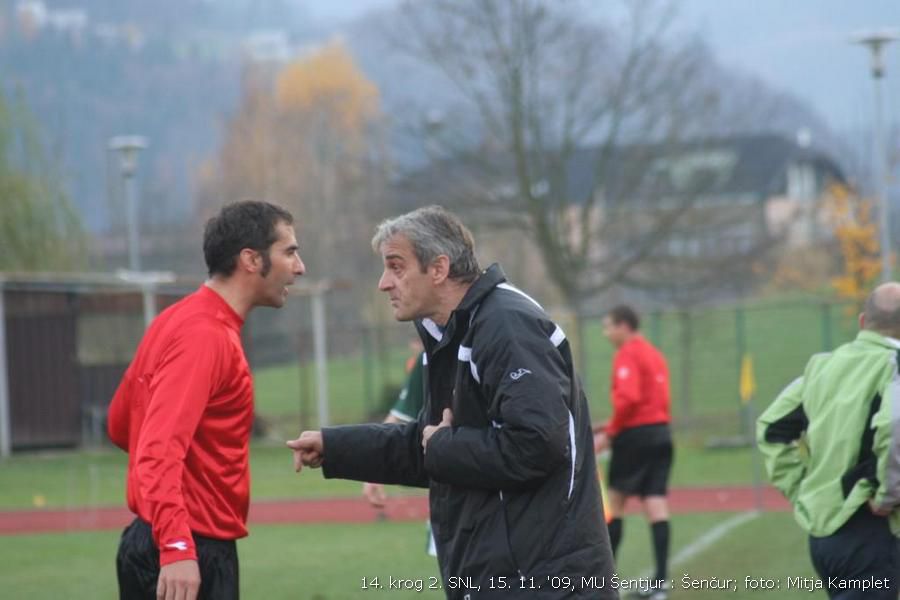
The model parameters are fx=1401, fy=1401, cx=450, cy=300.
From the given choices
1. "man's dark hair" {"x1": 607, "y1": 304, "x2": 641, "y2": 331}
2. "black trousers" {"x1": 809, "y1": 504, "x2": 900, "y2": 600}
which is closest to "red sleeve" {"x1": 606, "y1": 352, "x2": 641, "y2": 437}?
"man's dark hair" {"x1": 607, "y1": 304, "x2": 641, "y2": 331}

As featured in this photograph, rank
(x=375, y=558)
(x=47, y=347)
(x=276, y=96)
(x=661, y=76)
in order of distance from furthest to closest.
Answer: (x=276, y=96), (x=661, y=76), (x=47, y=347), (x=375, y=558)

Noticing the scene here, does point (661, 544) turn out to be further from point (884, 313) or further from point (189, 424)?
point (189, 424)

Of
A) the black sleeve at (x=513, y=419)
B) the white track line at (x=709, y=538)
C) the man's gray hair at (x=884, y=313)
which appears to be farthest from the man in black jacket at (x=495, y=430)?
the white track line at (x=709, y=538)

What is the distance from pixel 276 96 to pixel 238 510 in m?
59.6

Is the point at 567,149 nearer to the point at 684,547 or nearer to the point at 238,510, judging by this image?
the point at 684,547

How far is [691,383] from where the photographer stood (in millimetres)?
29141

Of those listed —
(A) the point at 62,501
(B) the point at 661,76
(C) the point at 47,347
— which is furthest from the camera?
(B) the point at 661,76

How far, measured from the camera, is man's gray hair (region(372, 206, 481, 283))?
4434 millimetres

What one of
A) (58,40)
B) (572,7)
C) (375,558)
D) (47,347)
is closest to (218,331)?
(375,558)

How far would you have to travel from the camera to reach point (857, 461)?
5996mm

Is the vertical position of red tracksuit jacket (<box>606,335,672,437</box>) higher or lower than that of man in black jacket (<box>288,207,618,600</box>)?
lower

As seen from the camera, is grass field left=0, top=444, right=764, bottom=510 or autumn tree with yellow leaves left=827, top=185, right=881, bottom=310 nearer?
grass field left=0, top=444, right=764, bottom=510

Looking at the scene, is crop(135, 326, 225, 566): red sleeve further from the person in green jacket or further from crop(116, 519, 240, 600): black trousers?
the person in green jacket

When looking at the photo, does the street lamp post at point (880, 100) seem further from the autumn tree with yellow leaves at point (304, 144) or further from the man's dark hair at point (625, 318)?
the autumn tree with yellow leaves at point (304, 144)
